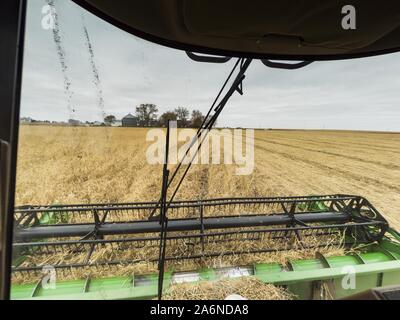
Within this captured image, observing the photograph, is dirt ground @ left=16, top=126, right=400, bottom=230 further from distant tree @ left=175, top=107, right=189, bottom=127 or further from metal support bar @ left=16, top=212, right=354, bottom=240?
distant tree @ left=175, top=107, right=189, bottom=127

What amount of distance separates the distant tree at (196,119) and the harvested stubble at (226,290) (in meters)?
1.18

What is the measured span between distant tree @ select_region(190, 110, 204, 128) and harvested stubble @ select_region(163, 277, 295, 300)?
1.18 meters

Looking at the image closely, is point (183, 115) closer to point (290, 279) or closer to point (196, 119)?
point (196, 119)

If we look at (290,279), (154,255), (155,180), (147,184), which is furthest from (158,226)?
(155,180)

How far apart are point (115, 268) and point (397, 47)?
8.17ft

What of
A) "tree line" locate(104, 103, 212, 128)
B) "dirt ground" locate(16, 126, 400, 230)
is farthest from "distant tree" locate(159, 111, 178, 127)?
"dirt ground" locate(16, 126, 400, 230)

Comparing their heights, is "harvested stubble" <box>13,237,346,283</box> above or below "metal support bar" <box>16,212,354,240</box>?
below

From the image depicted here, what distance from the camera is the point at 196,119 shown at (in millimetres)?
1179

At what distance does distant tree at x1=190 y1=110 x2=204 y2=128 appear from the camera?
1078mm

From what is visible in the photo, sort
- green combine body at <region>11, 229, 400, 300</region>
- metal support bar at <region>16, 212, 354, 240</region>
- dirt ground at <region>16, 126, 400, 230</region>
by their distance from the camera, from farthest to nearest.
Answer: dirt ground at <region>16, 126, 400, 230</region> → metal support bar at <region>16, 212, 354, 240</region> → green combine body at <region>11, 229, 400, 300</region>

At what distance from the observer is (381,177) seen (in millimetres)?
12680

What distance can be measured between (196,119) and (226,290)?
1.27m
